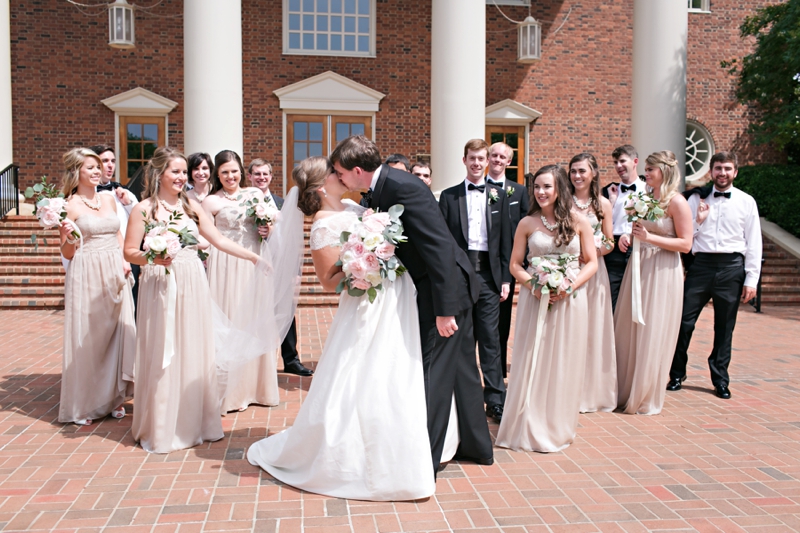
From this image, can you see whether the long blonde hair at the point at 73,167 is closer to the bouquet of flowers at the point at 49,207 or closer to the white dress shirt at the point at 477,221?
the bouquet of flowers at the point at 49,207

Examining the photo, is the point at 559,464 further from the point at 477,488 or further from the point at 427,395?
the point at 427,395

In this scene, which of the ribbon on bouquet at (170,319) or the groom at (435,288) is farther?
the ribbon on bouquet at (170,319)

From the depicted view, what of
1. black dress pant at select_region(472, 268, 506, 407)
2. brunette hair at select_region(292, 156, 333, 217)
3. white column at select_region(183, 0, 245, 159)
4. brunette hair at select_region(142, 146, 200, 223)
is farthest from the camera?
white column at select_region(183, 0, 245, 159)

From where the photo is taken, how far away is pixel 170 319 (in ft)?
17.2

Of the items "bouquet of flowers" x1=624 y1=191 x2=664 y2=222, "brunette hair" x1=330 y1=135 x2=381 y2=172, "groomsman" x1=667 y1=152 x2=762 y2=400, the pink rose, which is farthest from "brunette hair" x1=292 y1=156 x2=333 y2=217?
"groomsman" x1=667 y1=152 x2=762 y2=400

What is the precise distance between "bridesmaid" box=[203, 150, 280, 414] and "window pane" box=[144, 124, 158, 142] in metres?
12.5

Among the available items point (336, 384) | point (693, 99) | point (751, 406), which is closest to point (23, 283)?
point (336, 384)

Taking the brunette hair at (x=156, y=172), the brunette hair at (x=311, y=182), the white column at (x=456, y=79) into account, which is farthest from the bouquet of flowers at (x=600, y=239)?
the white column at (x=456, y=79)

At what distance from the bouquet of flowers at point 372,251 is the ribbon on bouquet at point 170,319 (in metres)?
1.64

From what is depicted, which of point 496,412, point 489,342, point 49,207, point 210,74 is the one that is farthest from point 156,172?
point 210,74

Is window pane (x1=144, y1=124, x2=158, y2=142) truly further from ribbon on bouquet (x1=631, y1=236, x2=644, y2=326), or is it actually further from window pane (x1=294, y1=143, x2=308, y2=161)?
ribbon on bouquet (x1=631, y1=236, x2=644, y2=326)

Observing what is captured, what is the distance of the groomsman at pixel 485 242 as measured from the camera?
20.4ft

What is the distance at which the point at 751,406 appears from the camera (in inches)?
255

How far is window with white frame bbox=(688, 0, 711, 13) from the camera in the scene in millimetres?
19422
